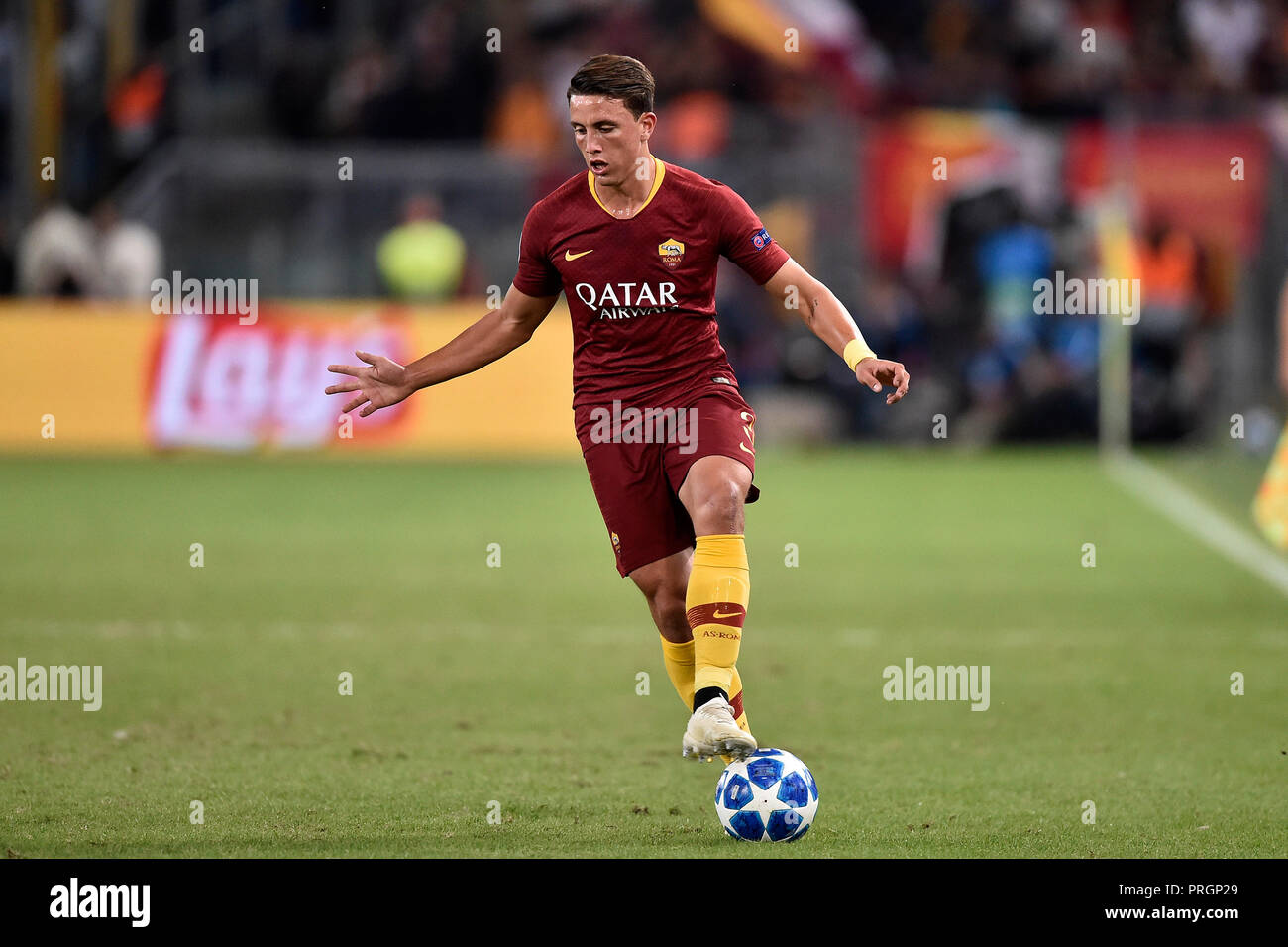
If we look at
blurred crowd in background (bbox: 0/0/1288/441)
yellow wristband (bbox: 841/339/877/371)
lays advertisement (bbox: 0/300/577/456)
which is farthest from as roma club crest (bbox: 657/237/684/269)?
blurred crowd in background (bbox: 0/0/1288/441)

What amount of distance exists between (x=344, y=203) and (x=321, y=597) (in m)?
10.3

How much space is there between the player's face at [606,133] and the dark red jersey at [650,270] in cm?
18

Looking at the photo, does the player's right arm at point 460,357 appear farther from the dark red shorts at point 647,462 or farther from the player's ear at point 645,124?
the player's ear at point 645,124

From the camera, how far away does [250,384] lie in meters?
18.8

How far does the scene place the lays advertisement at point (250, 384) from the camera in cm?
1880

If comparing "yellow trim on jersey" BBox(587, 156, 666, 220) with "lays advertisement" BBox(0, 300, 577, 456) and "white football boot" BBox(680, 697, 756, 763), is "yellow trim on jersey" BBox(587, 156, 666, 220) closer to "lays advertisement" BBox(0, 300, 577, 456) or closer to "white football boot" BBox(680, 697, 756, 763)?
"white football boot" BBox(680, 697, 756, 763)

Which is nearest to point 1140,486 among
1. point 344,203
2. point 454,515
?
point 454,515

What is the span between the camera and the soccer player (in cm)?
606

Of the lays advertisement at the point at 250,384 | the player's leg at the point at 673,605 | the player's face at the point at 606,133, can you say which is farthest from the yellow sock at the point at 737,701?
the lays advertisement at the point at 250,384

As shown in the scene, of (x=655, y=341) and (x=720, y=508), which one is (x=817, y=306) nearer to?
(x=655, y=341)

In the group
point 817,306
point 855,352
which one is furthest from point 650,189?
point 855,352

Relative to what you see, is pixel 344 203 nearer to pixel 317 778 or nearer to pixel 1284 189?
pixel 1284 189

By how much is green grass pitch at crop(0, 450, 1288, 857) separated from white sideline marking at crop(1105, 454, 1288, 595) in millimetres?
213

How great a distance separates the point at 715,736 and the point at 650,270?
1.50 m
